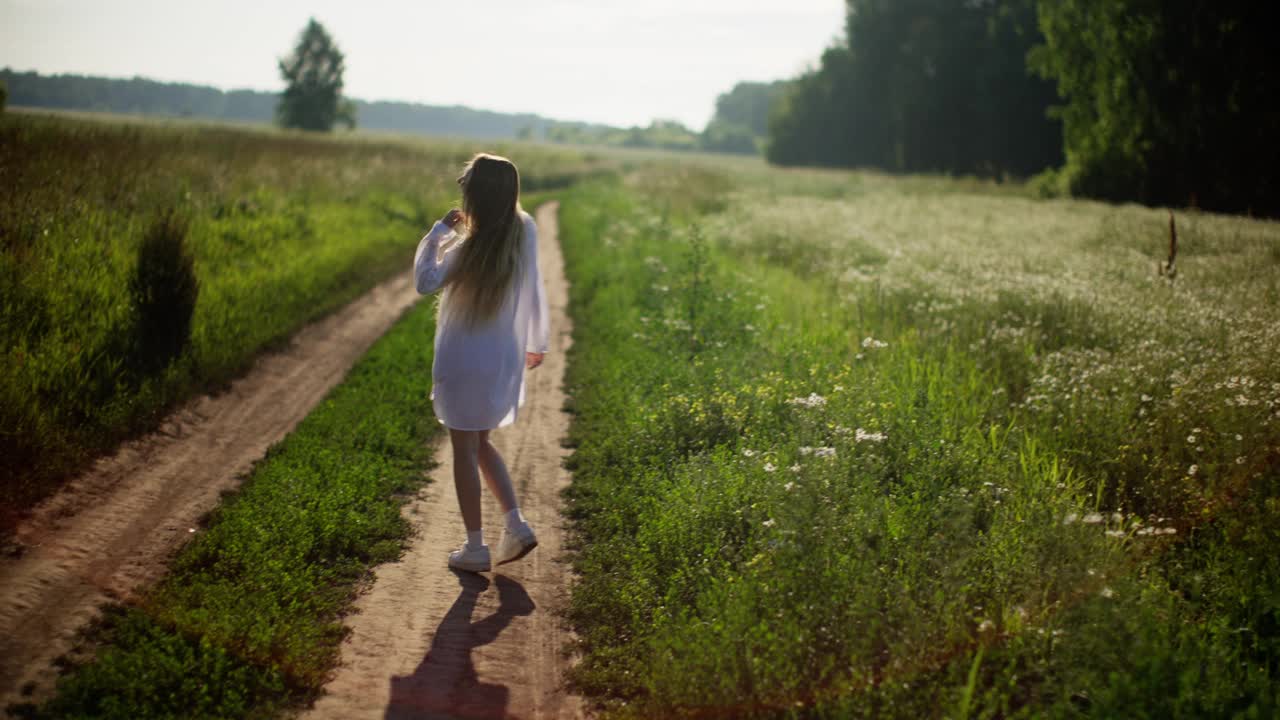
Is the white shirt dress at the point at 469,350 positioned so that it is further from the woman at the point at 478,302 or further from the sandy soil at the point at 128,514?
the sandy soil at the point at 128,514

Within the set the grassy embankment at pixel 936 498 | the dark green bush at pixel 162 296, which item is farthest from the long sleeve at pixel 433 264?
the dark green bush at pixel 162 296

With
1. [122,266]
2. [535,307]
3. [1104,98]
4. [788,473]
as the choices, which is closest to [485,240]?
[535,307]

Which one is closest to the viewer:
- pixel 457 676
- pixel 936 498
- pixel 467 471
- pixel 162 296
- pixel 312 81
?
pixel 457 676

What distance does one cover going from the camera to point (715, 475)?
5.58m

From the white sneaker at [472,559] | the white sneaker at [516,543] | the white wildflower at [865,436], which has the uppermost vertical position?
the white wildflower at [865,436]

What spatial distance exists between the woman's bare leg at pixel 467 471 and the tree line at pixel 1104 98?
948 inches

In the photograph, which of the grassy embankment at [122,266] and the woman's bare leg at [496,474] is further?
the grassy embankment at [122,266]

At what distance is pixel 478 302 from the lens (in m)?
4.59

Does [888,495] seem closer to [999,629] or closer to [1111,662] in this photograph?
[999,629]

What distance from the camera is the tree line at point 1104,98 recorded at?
2181 centimetres

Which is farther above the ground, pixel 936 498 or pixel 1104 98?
pixel 1104 98

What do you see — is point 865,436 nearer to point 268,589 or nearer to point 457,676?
point 457,676

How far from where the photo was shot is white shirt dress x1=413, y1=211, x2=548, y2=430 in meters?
4.59

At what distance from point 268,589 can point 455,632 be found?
3.68 feet
